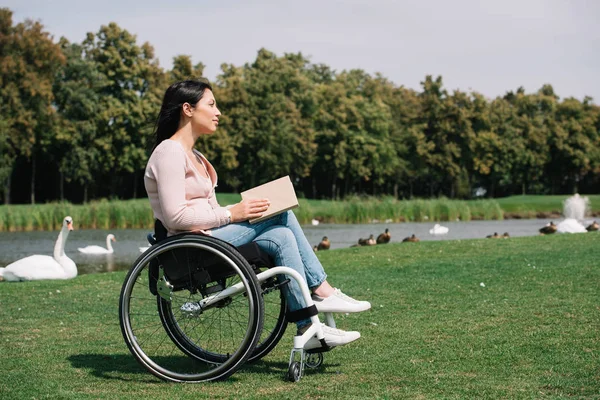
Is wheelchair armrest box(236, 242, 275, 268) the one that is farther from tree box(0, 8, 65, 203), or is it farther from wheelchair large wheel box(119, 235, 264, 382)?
tree box(0, 8, 65, 203)

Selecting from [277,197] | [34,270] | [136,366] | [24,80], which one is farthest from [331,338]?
[24,80]

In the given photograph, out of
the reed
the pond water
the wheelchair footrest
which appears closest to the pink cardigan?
the wheelchair footrest

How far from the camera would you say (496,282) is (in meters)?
8.89

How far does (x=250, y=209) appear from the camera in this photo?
14.7 ft

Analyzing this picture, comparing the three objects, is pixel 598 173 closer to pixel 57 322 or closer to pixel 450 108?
pixel 450 108

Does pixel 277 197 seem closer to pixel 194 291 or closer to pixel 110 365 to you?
pixel 194 291

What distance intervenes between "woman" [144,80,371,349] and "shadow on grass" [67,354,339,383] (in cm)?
36

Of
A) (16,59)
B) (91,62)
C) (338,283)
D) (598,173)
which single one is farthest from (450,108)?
(338,283)

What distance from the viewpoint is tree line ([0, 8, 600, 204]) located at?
1885 inches

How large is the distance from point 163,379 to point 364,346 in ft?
4.94

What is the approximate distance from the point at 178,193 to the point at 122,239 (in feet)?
70.3

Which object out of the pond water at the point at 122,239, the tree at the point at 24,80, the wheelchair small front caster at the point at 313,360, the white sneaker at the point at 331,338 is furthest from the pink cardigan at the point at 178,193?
the tree at the point at 24,80

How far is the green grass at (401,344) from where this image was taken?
415 cm

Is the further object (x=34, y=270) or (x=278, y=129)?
(x=278, y=129)
